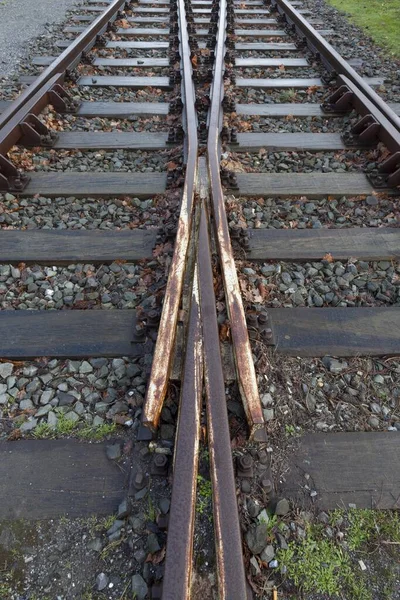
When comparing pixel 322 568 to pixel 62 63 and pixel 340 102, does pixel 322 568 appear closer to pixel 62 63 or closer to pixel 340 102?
pixel 340 102

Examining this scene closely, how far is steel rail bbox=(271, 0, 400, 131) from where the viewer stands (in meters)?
4.25

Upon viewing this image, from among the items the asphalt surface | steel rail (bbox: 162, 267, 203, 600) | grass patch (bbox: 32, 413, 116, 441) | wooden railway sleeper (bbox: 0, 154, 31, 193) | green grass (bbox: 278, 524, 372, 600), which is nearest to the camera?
steel rail (bbox: 162, 267, 203, 600)

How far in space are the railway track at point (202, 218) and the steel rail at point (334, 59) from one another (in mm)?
29

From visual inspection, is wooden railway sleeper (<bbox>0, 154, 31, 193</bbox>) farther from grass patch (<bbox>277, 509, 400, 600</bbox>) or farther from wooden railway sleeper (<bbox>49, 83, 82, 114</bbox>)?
grass patch (<bbox>277, 509, 400, 600</bbox>)

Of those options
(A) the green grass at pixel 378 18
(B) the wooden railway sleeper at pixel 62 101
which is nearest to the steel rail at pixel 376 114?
(A) the green grass at pixel 378 18

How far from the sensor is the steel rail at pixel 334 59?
4.25m

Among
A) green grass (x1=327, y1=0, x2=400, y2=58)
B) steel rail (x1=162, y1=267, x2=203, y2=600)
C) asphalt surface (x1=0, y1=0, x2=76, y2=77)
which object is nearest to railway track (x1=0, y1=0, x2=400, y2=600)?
steel rail (x1=162, y1=267, x2=203, y2=600)

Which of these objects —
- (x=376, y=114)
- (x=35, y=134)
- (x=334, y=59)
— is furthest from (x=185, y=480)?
(x=334, y=59)

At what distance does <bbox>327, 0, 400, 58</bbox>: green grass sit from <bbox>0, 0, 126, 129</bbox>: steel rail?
14.2 ft

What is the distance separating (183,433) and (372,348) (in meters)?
1.29

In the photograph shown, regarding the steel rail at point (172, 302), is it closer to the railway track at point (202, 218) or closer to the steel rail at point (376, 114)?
the railway track at point (202, 218)

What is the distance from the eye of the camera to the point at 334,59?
532 cm

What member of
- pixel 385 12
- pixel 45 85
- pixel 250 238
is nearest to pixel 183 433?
pixel 250 238

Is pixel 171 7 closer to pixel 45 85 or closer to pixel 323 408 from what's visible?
pixel 45 85
